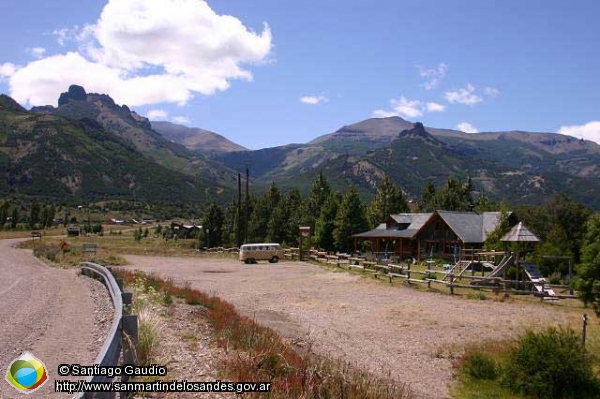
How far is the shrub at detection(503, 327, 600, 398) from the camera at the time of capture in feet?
37.1

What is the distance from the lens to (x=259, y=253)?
151ft

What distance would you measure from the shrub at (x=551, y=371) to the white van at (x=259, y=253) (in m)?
34.7

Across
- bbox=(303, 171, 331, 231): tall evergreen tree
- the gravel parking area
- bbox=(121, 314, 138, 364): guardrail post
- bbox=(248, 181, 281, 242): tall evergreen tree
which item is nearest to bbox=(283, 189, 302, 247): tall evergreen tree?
bbox=(303, 171, 331, 231): tall evergreen tree

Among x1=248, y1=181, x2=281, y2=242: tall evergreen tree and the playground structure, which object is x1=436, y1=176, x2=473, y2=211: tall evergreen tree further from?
the playground structure

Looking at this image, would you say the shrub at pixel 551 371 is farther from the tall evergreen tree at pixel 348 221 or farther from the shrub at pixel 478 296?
the tall evergreen tree at pixel 348 221

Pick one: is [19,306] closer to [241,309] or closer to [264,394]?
[241,309]

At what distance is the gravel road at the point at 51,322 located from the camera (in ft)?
29.7

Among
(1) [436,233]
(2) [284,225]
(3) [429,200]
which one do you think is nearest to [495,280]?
(1) [436,233]

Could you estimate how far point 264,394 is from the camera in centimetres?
686

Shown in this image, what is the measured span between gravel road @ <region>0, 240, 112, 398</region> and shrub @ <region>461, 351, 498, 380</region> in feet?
27.9

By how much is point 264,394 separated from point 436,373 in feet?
23.1

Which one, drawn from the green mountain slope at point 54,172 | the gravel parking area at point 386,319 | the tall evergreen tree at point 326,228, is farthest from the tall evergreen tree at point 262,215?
the green mountain slope at point 54,172

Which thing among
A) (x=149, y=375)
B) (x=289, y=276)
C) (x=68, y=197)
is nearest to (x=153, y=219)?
(x=68, y=197)

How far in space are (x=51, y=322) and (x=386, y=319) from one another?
36.1 feet
